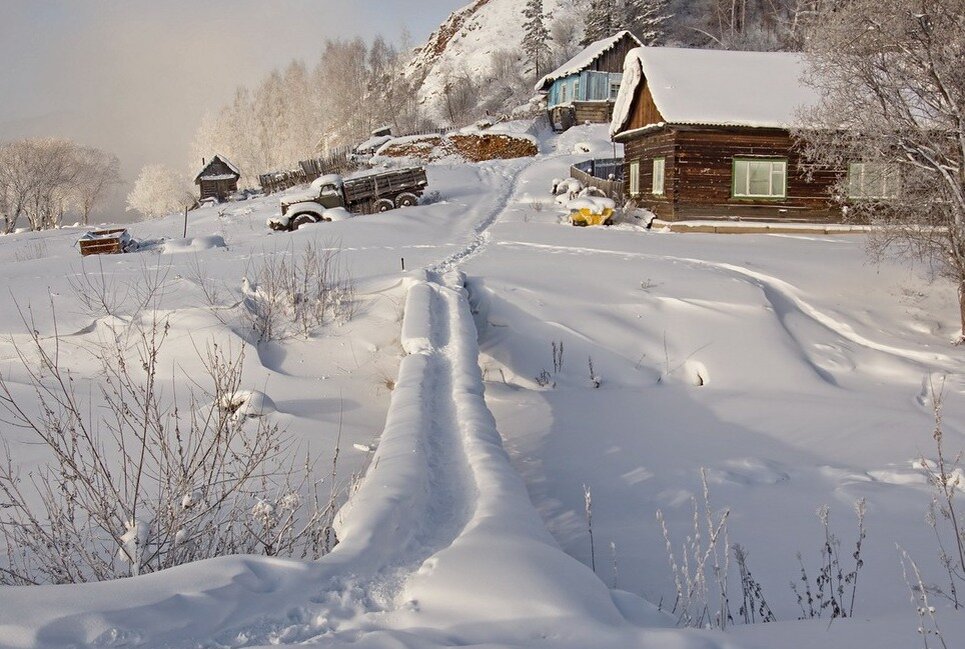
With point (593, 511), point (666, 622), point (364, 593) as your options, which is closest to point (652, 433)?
point (593, 511)

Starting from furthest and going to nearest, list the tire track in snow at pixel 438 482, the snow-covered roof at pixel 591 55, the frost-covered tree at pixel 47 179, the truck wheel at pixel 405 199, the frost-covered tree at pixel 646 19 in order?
the frost-covered tree at pixel 47 179
the frost-covered tree at pixel 646 19
the snow-covered roof at pixel 591 55
the truck wheel at pixel 405 199
the tire track in snow at pixel 438 482

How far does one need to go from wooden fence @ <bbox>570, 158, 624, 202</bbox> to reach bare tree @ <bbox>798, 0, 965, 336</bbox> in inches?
449

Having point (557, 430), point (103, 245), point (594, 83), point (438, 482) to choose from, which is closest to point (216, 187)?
point (594, 83)

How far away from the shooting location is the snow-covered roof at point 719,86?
18000 millimetres

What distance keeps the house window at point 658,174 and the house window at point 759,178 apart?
1939 mm

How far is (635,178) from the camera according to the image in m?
22.2

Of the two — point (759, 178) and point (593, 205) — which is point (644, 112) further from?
point (759, 178)

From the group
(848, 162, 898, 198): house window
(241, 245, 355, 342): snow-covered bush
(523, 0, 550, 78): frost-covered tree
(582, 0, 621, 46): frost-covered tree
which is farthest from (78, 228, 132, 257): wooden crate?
(523, 0, 550, 78): frost-covered tree

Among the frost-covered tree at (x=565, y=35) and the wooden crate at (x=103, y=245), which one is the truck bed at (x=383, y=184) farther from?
the frost-covered tree at (x=565, y=35)

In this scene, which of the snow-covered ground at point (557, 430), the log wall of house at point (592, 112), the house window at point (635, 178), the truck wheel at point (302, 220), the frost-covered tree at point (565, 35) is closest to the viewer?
the snow-covered ground at point (557, 430)

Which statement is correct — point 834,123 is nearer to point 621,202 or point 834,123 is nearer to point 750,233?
point 750,233

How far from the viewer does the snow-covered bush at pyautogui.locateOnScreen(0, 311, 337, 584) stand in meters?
3.18

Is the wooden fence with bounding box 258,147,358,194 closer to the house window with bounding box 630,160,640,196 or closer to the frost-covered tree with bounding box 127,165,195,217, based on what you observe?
the house window with bounding box 630,160,640,196

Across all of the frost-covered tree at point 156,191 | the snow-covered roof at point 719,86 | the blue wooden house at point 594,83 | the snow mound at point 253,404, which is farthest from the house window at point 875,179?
the frost-covered tree at point 156,191
